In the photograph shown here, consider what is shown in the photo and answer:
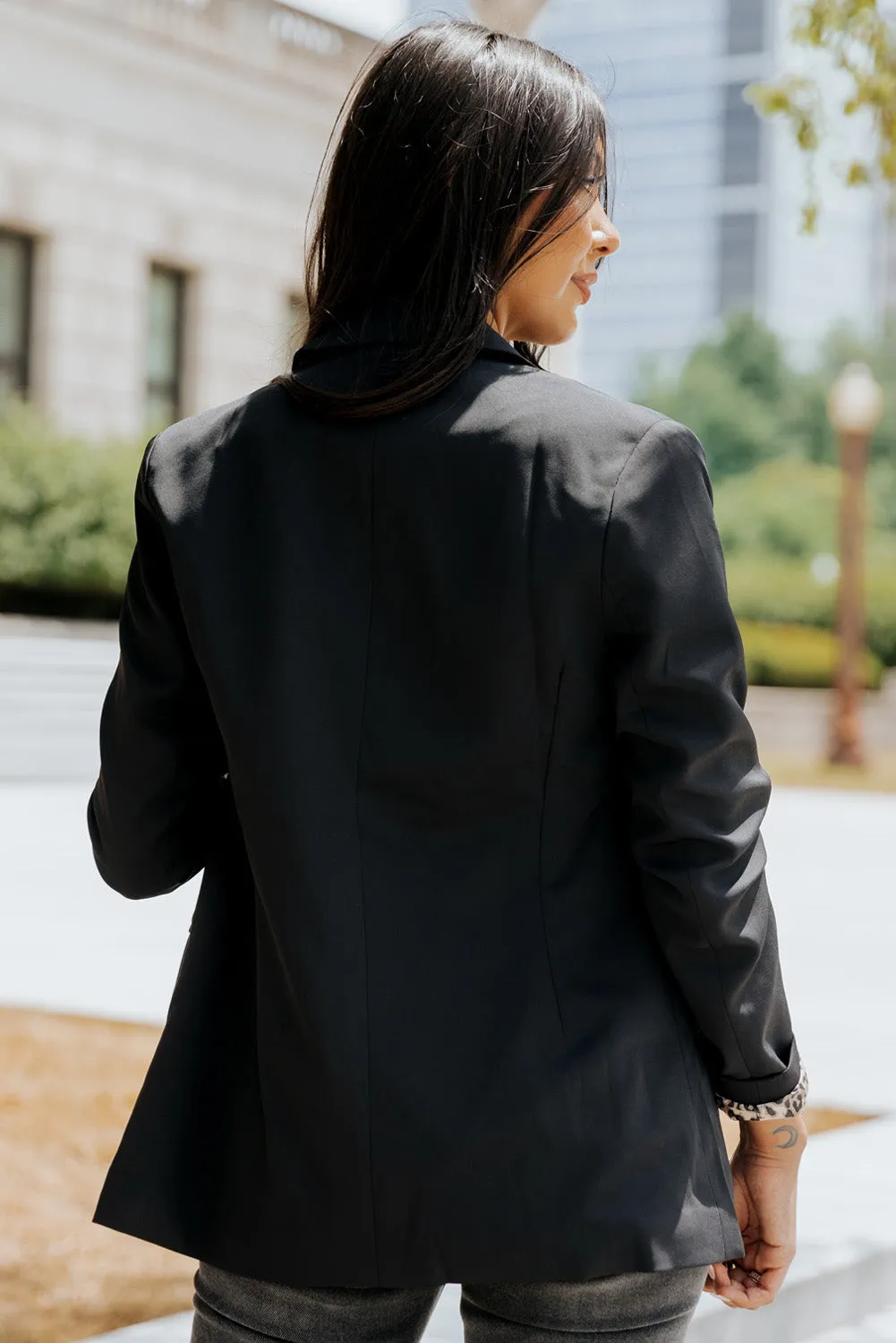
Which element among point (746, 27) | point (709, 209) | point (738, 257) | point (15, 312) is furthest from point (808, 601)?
point (746, 27)

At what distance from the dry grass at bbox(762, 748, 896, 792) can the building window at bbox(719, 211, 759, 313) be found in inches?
4763

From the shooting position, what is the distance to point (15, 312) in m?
22.1

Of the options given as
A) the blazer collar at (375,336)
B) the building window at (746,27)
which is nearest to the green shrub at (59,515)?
the blazer collar at (375,336)

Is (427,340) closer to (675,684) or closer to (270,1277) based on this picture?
(675,684)

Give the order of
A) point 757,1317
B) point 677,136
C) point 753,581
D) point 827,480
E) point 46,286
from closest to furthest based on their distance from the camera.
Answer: point 757,1317, point 46,286, point 753,581, point 827,480, point 677,136

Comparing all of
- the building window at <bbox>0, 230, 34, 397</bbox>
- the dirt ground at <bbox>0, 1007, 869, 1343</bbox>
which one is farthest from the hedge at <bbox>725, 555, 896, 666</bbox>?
the dirt ground at <bbox>0, 1007, 869, 1343</bbox>

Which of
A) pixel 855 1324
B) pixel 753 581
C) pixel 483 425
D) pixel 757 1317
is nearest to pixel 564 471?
pixel 483 425

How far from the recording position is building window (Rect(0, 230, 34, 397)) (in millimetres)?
21984

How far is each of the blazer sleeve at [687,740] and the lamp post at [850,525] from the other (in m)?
21.3

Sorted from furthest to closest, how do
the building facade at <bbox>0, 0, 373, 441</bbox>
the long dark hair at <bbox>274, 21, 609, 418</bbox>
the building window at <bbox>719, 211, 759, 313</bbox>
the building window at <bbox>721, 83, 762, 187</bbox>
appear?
the building window at <bbox>721, 83, 762, 187</bbox>
the building window at <bbox>719, 211, 759, 313</bbox>
the building facade at <bbox>0, 0, 373, 441</bbox>
the long dark hair at <bbox>274, 21, 609, 418</bbox>

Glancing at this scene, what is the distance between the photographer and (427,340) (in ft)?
5.23

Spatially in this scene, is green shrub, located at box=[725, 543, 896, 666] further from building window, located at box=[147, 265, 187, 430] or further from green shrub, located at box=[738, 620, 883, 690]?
building window, located at box=[147, 265, 187, 430]

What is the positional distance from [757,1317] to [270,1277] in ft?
8.21

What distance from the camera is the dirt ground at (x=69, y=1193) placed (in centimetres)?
375
